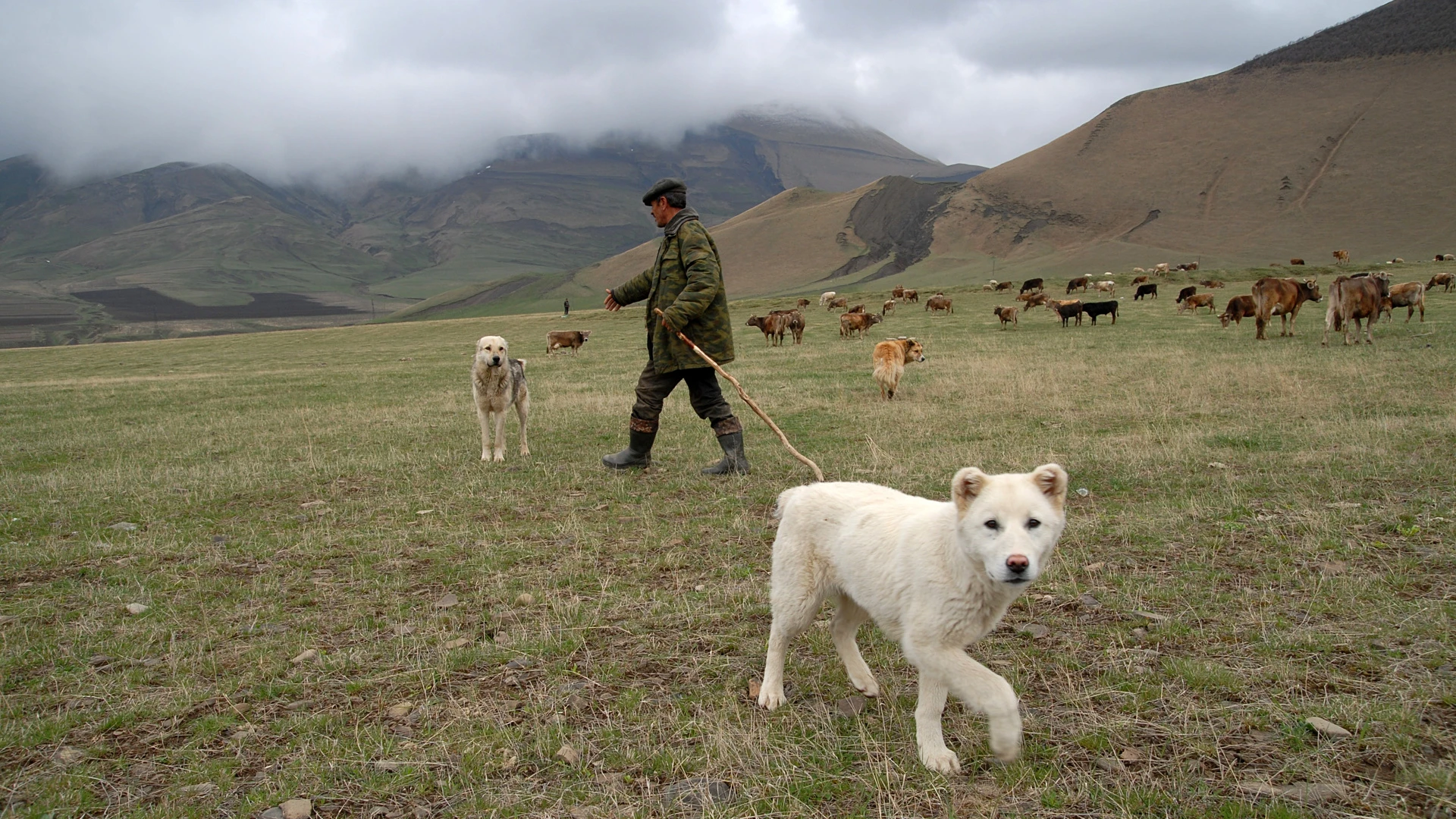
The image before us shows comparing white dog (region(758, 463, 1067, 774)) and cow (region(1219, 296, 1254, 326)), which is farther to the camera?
cow (region(1219, 296, 1254, 326))

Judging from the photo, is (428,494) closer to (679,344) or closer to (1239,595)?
(679,344)

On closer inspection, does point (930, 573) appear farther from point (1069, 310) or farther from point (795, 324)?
point (1069, 310)

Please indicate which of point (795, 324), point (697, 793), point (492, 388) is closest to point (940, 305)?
point (795, 324)

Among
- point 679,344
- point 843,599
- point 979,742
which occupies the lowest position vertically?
point 979,742

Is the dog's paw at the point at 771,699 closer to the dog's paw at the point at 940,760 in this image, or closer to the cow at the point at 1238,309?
the dog's paw at the point at 940,760

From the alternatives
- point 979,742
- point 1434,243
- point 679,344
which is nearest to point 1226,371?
point 679,344

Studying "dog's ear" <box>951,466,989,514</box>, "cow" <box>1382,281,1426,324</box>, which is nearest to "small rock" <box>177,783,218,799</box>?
"dog's ear" <box>951,466,989,514</box>

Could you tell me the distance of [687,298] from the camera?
8.63 meters

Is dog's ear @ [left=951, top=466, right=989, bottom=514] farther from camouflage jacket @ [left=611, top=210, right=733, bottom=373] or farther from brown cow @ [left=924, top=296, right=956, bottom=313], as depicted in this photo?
brown cow @ [left=924, top=296, right=956, bottom=313]

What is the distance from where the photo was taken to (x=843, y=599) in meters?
4.14

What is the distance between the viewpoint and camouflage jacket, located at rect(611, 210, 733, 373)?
8664 mm

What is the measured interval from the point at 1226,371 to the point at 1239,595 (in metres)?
12.4

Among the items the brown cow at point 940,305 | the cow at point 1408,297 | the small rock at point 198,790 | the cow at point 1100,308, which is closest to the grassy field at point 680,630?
the small rock at point 198,790

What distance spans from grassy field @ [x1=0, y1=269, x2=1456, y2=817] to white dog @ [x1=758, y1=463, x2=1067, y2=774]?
29cm
